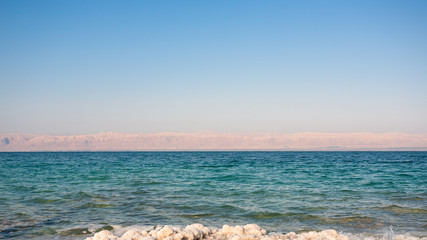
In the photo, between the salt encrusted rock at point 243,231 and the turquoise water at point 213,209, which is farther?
the turquoise water at point 213,209

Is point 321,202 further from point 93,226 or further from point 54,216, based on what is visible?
point 54,216

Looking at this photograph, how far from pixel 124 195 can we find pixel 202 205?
4.42m

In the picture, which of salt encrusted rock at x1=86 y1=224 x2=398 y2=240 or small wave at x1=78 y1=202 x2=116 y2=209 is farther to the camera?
small wave at x1=78 y1=202 x2=116 y2=209

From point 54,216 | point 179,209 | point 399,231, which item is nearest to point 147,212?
point 179,209

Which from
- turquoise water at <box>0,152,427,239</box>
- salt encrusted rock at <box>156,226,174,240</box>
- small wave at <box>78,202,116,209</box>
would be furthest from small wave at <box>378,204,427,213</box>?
small wave at <box>78,202,116,209</box>

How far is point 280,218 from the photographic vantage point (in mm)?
10297

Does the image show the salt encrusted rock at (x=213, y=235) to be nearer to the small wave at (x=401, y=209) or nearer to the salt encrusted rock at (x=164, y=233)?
the salt encrusted rock at (x=164, y=233)

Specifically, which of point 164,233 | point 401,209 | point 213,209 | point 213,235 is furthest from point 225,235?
point 401,209

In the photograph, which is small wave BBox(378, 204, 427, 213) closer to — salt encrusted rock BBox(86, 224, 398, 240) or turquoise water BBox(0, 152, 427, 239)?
turquoise water BBox(0, 152, 427, 239)

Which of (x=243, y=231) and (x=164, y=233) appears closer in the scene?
(x=164, y=233)

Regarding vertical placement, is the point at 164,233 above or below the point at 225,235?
above

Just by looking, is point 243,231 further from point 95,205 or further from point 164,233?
point 95,205

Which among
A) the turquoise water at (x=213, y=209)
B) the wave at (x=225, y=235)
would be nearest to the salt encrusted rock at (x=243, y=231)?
the wave at (x=225, y=235)

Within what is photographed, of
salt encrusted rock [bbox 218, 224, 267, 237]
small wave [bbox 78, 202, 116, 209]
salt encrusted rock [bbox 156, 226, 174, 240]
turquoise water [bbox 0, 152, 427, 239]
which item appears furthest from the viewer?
small wave [bbox 78, 202, 116, 209]
